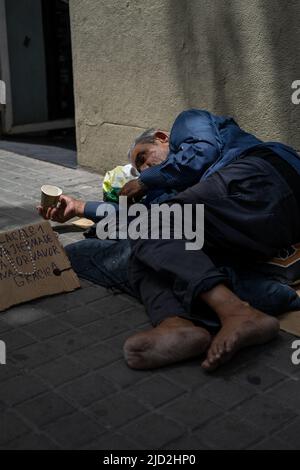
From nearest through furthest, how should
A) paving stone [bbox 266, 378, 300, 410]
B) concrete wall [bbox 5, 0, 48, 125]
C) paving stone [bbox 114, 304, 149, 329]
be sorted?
paving stone [bbox 266, 378, 300, 410] → paving stone [bbox 114, 304, 149, 329] → concrete wall [bbox 5, 0, 48, 125]

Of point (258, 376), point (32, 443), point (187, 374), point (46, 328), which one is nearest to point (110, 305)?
point (46, 328)

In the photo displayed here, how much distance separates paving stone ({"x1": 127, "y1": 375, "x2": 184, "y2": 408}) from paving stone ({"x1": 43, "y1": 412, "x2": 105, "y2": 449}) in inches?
8.7

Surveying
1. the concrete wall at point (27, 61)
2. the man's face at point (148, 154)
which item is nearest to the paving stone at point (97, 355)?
the man's face at point (148, 154)

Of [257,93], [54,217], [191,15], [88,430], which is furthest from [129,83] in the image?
[88,430]

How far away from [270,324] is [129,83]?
3303 mm

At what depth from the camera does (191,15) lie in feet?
15.9

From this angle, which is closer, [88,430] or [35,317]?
[88,430]

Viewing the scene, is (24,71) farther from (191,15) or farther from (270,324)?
(270,324)

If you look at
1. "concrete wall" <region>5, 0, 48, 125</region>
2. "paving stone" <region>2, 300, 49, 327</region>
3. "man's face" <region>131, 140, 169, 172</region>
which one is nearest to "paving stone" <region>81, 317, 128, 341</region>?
"paving stone" <region>2, 300, 49, 327</region>

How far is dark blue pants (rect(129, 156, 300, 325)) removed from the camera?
2908mm

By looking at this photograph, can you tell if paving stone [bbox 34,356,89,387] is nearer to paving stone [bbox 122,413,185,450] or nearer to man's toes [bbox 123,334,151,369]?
man's toes [bbox 123,334,151,369]

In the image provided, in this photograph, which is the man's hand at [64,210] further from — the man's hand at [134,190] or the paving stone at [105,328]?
the paving stone at [105,328]

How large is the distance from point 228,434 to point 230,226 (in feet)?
3.46
